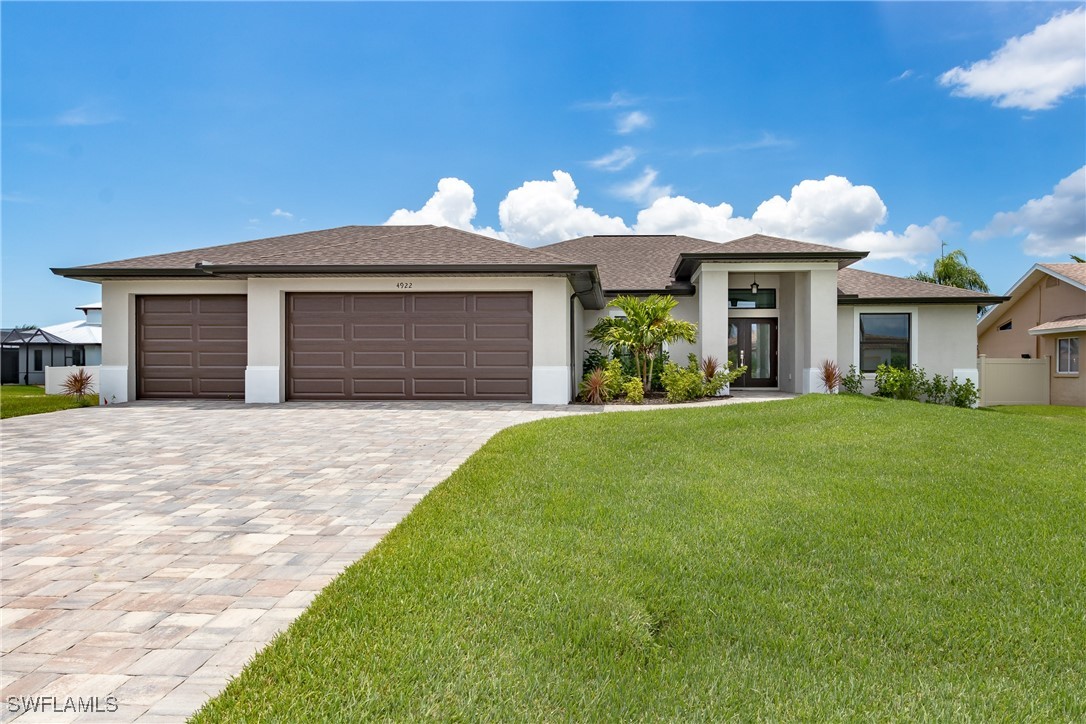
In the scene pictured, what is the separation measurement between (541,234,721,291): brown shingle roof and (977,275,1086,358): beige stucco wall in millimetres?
12051

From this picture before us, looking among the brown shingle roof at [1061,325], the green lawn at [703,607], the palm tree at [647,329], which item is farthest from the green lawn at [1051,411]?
the green lawn at [703,607]

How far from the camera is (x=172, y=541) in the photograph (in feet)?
13.6

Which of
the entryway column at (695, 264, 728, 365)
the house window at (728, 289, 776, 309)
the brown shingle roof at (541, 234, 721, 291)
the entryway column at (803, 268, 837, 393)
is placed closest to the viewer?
the entryway column at (803, 268, 837, 393)

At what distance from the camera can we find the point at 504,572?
337 cm

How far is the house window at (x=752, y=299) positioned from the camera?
57.5ft

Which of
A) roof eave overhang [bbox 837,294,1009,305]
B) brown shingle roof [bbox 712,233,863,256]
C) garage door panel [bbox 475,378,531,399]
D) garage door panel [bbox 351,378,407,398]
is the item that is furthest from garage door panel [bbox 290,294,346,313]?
roof eave overhang [bbox 837,294,1009,305]

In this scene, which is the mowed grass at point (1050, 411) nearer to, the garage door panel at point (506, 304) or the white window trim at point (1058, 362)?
the white window trim at point (1058, 362)

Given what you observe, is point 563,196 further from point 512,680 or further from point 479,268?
point 512,680

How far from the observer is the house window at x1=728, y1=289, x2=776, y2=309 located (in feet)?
57.5

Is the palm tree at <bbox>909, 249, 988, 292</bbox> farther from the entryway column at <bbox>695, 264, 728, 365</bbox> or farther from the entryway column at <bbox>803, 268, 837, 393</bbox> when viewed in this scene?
the entryway column at <bbox>695, 264, 728, 365</bbox>

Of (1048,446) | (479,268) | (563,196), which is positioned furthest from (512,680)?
(563,196)

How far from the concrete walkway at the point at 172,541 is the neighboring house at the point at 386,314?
168 inches

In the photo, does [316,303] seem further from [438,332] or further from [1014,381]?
[1014,381]

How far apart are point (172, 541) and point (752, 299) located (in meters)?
16.6
